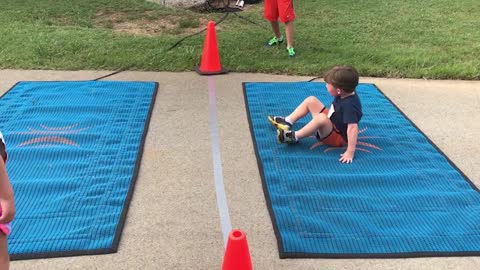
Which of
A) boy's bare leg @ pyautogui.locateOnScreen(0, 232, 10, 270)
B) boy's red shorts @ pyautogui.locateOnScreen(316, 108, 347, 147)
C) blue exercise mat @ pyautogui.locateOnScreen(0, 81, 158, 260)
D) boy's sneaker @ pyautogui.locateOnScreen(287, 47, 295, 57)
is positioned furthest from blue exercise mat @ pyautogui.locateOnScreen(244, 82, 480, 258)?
boy's sneaker @ pyautogui.locateOnScreen(287, 47, 295, 57)

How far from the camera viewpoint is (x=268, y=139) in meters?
4.53

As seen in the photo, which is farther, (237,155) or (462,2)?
(462,2)

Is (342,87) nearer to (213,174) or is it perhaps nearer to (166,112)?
(213,174)

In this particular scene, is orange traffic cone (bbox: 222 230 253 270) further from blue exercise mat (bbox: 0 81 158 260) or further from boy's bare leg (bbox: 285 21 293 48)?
boy's bare leg (bbox: 285 21 293 48)

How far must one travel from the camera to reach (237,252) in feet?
8.36

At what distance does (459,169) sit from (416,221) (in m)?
1.03

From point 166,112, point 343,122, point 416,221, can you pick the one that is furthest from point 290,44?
point 416,221

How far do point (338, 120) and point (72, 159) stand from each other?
87.1 inches

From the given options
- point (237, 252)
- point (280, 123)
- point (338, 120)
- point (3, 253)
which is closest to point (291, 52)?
point (280, 123)

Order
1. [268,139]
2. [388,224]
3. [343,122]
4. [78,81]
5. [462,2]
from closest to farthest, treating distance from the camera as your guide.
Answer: [388,224], [343,122], [268,139], [78,81], [462,2]

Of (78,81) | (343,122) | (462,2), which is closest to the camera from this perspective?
(343,122)

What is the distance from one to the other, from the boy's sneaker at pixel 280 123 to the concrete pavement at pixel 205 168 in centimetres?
27

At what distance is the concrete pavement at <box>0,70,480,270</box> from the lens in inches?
117

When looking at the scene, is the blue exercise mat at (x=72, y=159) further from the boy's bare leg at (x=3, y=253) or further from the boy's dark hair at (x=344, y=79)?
the boy's dark hair at (x=344, y=79)
